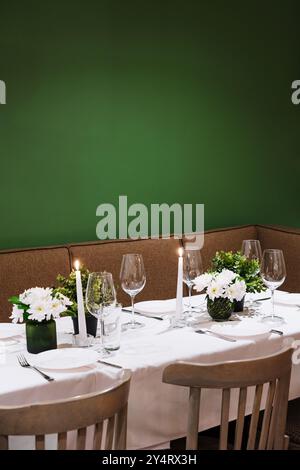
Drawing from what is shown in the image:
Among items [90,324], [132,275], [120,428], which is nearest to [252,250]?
[132,275]

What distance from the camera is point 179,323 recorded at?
2.50m

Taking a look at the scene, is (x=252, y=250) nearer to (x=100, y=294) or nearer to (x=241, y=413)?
(x=100, y=294)

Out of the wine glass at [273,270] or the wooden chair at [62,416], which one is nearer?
the wooden chair at [62,416]

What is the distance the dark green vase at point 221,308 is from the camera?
8.32 ft

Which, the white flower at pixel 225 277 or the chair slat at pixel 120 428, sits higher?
the white flower at pixel 225 277

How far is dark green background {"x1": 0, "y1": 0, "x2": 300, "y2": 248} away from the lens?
3623 mm

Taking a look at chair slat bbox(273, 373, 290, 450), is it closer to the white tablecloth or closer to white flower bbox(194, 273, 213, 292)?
the white tablecloth

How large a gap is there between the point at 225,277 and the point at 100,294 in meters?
0.61

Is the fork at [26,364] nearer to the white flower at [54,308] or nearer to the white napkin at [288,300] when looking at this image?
the white flower at [54,308]

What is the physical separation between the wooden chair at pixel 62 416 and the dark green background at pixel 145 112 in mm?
2276

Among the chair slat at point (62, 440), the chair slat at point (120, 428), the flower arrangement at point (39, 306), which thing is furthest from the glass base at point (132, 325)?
the chair slat at point (62, 440)

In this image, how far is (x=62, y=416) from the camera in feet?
4.55

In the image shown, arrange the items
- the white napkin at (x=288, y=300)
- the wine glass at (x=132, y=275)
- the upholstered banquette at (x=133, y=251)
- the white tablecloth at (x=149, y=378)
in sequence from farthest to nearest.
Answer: the upholstered banquette at (x=133, y=251) < the white napkin at (x=288, y=300) < the wine glass at (x=132, y=275) < the white tablecloth at (x=149, y=378)
